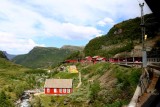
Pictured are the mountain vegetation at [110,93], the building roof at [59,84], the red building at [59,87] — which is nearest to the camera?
the mountain vegetation at [110,93]

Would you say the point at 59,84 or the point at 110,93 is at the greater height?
the point at 110,93

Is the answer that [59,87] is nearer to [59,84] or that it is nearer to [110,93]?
[59,84]

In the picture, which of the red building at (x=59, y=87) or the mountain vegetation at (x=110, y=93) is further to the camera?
the red building at (x=59, y=87)

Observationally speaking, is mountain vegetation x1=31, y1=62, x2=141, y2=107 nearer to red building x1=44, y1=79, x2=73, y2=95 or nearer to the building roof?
red building x1=44, y1=79, x2=73, y2=95

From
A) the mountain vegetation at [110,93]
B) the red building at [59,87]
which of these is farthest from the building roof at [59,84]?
the mountain vegetation at [110,93]

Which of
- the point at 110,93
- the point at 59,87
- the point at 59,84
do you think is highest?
the point at 110,93

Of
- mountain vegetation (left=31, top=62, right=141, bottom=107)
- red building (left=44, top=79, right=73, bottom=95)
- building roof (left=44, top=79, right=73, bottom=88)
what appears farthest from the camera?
building roof (left=44, top=79, right=73, bottom=88)

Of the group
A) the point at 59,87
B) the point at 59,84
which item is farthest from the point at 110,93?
the point at 59,84

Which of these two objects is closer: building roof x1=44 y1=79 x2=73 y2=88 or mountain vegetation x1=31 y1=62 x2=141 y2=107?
mountain vegetation x1=31 y1=62 x2=141 y2=107

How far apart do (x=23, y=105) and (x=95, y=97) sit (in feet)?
205

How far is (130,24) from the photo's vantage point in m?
199

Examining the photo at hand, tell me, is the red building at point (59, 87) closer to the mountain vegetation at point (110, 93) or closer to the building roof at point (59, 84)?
the building roof at point (59, 84)

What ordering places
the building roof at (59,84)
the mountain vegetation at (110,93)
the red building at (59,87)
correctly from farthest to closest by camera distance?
the building roof at (59,84), the red building at (59,87), the mountain vegetation at (110,93)

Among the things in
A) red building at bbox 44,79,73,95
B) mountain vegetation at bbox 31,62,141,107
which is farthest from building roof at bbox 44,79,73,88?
mountain vegetation at bbox 31,62,141,107
